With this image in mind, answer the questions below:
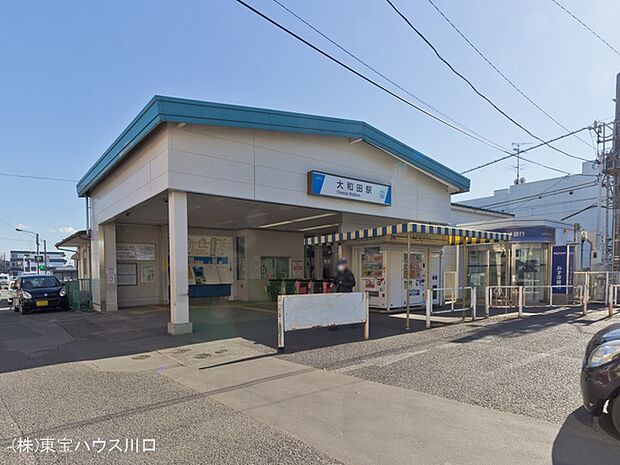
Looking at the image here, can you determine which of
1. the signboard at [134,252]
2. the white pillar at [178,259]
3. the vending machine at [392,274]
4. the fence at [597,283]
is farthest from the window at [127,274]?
the fence at [597,283]

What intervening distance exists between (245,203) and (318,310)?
473 centimetres

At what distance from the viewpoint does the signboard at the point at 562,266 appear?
13.8 m

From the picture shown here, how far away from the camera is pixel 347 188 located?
11.5 m

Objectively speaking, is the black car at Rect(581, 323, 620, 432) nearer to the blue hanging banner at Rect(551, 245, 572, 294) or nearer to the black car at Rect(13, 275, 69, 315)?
the blue hanging banner at Rect(551, 245, 572, 294)

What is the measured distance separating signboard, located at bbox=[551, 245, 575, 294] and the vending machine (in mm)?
5156

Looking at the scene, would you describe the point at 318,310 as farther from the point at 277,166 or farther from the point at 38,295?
the point at 38,295

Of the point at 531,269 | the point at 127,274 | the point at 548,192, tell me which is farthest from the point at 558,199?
the point at 127,274

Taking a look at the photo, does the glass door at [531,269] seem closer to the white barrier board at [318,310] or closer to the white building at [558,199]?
the white barrier board at [318,310]

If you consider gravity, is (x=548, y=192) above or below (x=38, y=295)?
above

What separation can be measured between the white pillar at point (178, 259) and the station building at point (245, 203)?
0.02 meters

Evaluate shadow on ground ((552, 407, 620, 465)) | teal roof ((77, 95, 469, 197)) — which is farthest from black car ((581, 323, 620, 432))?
teal roof ((77, 95, 469, 197))

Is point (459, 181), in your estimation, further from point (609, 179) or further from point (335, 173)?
point (609, 179)

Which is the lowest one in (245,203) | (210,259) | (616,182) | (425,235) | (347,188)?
(210,259)

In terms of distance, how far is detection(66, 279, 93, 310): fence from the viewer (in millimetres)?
14938
